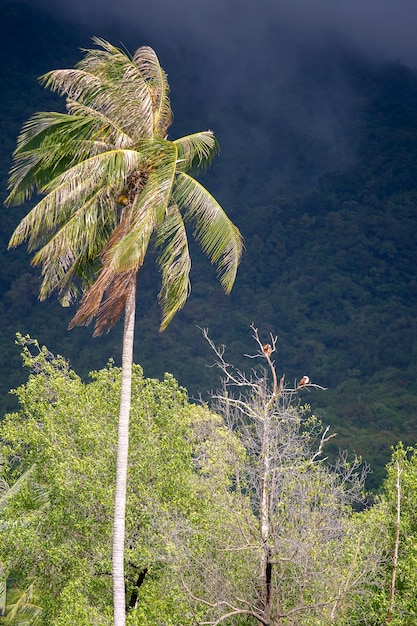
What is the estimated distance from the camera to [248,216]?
6432 inches

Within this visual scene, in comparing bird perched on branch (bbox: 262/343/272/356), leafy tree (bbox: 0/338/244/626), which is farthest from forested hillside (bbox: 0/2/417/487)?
bird perched on branch (bbox: 262/343/272/356)

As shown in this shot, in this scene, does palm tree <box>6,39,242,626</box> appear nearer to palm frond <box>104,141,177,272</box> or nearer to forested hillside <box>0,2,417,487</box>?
palm frond <box>104,141,177,272</box>

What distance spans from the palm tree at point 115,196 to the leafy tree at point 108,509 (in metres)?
2.67

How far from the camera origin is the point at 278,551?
15.3m

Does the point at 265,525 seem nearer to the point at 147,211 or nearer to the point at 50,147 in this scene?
the point at 147,211

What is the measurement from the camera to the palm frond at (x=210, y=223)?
13766 millimetres

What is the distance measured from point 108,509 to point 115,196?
6.22 metres

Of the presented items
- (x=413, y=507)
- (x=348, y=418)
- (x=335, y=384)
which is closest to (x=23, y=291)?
(x=335, y=384)

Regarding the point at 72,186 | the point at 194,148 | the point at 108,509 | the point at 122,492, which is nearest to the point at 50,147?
the point at 72,186

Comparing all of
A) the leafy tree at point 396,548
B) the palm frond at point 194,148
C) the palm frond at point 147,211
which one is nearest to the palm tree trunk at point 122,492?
the palm frond at point 147,211

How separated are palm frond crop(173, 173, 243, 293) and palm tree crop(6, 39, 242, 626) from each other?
→ 0.05 ft

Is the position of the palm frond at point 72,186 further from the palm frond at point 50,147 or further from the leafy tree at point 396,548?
the leafy tree at point 396,548

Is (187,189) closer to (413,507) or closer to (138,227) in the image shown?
(138,227)

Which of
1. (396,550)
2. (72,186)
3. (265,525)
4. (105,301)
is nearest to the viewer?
(72,186)
